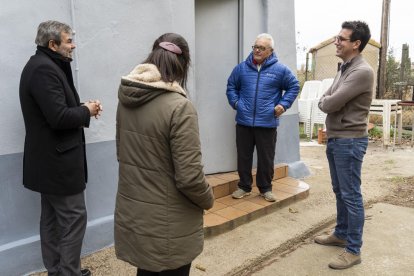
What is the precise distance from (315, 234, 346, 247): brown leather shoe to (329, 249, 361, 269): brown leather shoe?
0.31 meters

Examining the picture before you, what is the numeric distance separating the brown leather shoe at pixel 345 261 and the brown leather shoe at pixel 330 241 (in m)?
0.31

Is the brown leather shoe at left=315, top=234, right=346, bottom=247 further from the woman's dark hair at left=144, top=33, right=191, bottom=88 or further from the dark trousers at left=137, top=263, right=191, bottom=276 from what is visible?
the woman's dark hair at left=144, top=33, right=191, bottom=88

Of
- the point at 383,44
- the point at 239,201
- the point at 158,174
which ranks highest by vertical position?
the point at 383,44

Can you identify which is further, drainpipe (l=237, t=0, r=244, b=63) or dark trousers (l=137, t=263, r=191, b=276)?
drainpipe (l=237, t=0, r=244, b=63)

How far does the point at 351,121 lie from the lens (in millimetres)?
2836

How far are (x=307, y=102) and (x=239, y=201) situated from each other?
547cm

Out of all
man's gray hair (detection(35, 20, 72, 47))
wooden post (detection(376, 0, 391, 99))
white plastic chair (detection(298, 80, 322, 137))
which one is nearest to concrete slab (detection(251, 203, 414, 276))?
man's gray hair (detection(35, 20, 72, 47))

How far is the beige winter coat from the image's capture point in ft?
5.53

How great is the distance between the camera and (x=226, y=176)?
449cm

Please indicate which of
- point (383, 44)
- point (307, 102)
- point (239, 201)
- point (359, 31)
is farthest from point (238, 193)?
point (383, 44)

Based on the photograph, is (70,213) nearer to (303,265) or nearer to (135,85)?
(135,85)

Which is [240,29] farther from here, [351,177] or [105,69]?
[351,177]

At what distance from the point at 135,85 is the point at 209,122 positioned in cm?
277

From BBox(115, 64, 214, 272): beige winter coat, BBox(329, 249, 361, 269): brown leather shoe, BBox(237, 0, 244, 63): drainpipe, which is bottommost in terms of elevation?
BBox(329, 249, 361, 269): brown leather shoe
